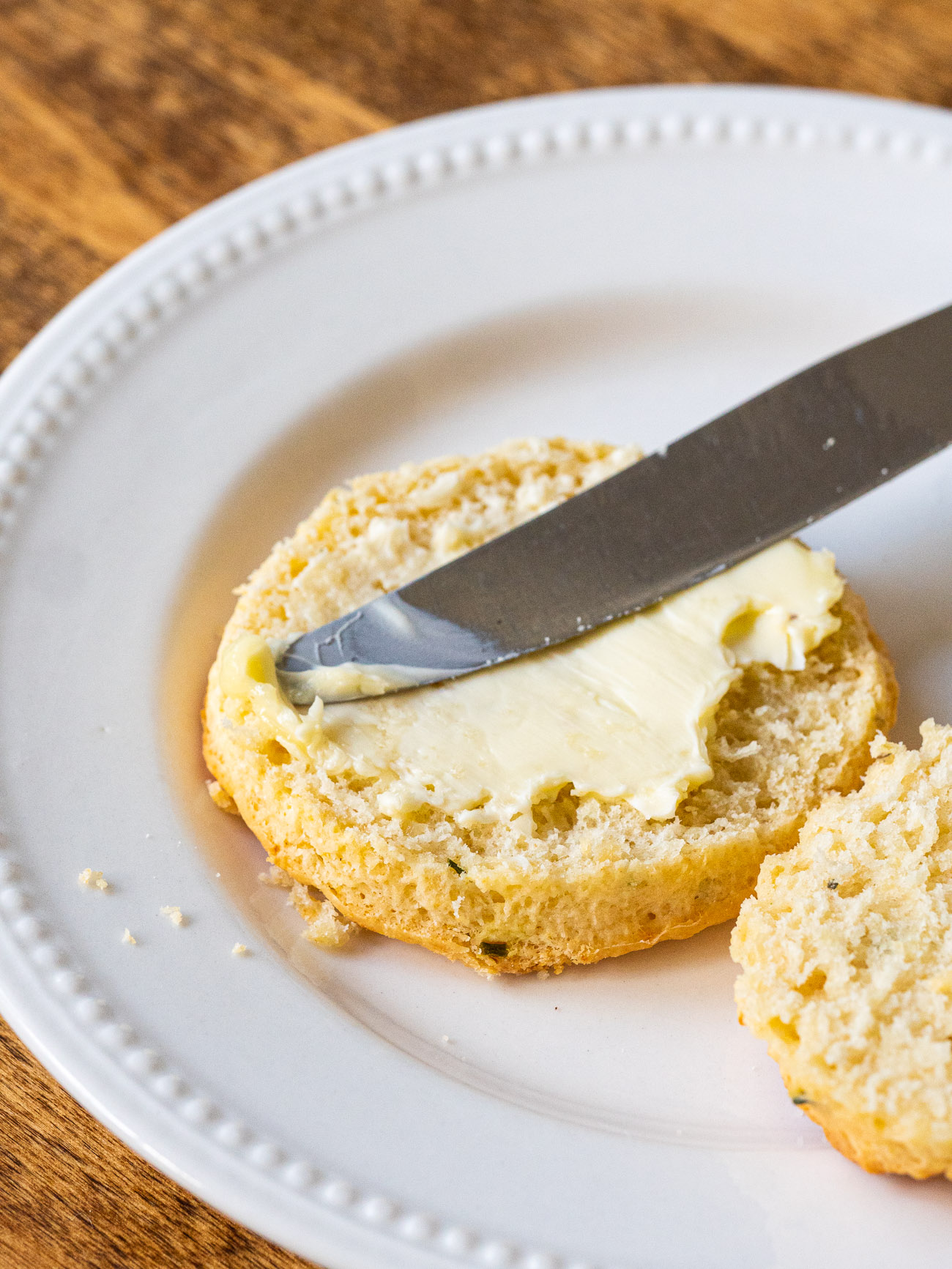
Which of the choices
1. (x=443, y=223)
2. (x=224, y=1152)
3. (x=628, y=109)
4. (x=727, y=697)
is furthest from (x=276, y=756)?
(x=628, y=109)

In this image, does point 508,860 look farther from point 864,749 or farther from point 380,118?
point 380,118

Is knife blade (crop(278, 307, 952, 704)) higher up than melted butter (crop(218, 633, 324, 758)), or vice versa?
knife blade (crop(278, 307, 952, 704))

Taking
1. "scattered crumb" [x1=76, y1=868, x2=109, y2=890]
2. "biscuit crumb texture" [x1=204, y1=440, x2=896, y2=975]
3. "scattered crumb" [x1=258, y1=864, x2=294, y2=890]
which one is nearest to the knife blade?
"biscuit crumb texture" [x1=204, y1=440, x2=896, y2=975]

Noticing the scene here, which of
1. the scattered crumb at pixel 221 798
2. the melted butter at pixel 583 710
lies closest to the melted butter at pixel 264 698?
the melted butter at pixel 583 710

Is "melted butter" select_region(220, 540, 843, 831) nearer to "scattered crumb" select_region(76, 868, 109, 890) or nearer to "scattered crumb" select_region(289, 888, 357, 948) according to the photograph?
"scattered crumb" select_region(289, 888, 357, 948)

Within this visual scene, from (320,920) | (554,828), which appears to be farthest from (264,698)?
(554,828)

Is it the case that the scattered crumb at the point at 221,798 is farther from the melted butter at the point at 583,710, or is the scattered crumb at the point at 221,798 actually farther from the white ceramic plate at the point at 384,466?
the melted butter at the point at 583,710
